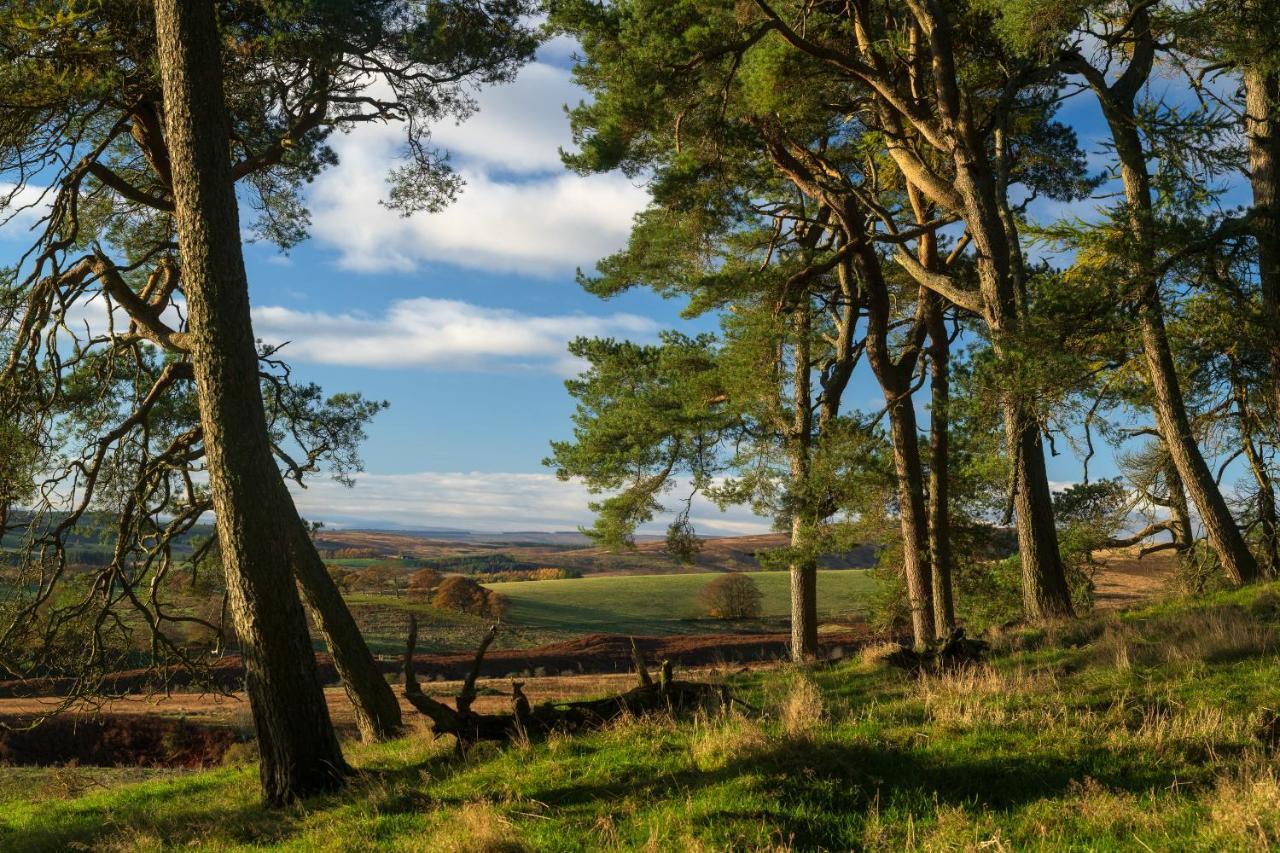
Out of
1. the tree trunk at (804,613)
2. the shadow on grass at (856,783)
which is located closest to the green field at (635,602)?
the tree trunk at (804,613)

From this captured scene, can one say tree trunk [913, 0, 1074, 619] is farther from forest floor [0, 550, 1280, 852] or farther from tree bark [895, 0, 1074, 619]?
forest floor [0, 550, 1280, 852]

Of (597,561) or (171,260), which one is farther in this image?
(597,561)

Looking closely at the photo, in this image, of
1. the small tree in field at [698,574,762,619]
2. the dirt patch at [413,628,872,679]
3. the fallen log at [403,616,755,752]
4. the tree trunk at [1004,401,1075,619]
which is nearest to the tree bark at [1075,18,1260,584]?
the tree trunk at [1004,401,1075,619]

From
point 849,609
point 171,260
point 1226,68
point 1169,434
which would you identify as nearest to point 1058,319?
point 1169,434

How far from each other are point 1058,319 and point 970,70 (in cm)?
554

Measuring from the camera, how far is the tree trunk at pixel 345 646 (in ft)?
38.3

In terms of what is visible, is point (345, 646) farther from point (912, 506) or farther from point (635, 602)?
point (635, 602)

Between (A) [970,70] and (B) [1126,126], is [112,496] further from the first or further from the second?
(B) [1126,126]

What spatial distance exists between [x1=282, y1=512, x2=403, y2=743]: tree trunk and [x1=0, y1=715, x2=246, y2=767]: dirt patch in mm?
7214

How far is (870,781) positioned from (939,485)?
1306cm

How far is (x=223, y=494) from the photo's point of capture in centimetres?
813

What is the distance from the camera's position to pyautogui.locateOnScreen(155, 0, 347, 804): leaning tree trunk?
797cm

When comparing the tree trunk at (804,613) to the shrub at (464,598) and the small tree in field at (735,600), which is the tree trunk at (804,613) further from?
the shrub at (464,598)

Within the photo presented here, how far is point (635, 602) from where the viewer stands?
206 feet
